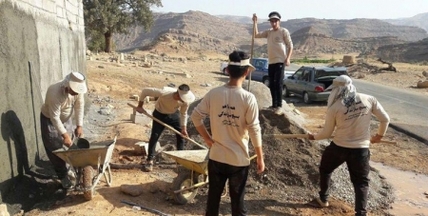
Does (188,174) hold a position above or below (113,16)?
below

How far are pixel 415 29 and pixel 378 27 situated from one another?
35.2 ft

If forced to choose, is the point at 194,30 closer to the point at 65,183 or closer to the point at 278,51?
the point at 278,51

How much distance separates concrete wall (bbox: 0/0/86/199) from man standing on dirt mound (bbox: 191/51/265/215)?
2.66 m

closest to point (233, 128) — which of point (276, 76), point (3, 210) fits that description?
point (3, 210)

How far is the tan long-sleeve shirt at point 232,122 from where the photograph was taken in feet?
12.1

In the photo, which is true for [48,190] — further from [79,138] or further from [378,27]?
[378,27]

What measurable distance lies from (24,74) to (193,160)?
2755mm

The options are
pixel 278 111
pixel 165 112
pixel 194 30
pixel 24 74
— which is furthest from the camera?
pixel 194 30

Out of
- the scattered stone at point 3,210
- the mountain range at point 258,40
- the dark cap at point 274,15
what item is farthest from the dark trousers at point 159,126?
the mountain range at point 258,40

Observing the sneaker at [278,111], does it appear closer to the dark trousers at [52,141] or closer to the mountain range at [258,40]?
the dark trousers at [52,141]

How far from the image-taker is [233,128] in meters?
3.79

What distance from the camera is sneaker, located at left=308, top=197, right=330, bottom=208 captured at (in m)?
5.77

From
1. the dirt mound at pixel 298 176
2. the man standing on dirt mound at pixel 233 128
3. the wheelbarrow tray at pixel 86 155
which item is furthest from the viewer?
the dirt mound at pixel 298 176

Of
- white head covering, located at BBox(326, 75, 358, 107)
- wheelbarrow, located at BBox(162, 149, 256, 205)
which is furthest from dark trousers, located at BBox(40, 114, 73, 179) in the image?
white head covering, located at BBox(326, 75, 358, 107)
